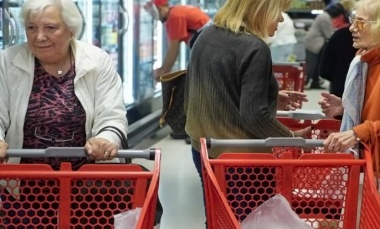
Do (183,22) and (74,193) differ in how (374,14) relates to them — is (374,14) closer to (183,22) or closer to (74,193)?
(74,193)

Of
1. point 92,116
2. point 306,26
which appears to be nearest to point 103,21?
point 92,116

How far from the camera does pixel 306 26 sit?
1622cm

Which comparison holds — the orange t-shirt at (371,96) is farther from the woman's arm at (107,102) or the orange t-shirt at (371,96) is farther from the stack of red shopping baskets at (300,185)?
the woman's arm at (107,102)

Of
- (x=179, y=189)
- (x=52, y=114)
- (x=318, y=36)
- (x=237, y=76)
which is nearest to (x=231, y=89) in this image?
(x=237, y=76)

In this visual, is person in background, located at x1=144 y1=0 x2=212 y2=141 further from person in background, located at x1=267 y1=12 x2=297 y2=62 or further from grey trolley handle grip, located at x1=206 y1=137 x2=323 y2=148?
grey trolley handle grip, located at x1=206 y1=137 x2=323 y2=148

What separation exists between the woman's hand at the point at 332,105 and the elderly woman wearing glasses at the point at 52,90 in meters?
0.97

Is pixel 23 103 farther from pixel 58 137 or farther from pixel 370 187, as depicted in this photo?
pixel 370 187

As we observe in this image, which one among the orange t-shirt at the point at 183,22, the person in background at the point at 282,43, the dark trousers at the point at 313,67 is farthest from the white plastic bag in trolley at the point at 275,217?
the dark trousers at the point at 313,67

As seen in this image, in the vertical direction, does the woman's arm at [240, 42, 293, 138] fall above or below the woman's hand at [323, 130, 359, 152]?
above

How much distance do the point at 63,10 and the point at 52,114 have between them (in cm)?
40

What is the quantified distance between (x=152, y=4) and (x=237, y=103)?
17.4 ft

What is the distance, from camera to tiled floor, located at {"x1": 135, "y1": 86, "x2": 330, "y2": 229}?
5.35 m

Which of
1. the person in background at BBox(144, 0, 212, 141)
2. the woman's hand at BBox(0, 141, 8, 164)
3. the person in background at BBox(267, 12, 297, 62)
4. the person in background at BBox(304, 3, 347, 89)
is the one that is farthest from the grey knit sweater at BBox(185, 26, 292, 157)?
the person in background at BBox(304, 3, 347, 89)

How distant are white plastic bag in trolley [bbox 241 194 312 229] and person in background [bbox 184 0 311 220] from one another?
0.23 meters
